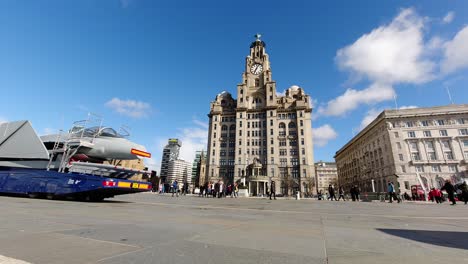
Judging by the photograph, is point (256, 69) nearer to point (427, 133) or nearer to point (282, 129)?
point (282, 129)

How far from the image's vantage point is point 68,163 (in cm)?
1141

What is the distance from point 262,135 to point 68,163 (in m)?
65.5

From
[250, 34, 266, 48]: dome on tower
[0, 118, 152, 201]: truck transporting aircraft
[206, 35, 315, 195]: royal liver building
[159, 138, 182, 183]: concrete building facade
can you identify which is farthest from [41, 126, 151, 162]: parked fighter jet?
[159, 138, 182, 183]: concrete building facade

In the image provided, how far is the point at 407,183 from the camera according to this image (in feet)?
165

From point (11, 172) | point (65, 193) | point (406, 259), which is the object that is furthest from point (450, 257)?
point (11, 172)

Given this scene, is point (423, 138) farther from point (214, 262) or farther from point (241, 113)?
point (214, 262)

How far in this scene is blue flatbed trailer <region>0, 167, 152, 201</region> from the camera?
32.9ft

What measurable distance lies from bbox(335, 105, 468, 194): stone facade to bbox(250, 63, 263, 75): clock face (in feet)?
146

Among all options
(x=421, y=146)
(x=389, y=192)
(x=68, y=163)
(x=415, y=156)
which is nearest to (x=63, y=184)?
(x=68, y=163)

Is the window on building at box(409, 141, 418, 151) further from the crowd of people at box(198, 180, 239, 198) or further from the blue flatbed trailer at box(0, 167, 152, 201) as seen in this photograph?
the blue flatbed trailer at box(0, 167, 152, 201)

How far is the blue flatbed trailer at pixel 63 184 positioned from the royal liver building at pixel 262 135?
53267mm

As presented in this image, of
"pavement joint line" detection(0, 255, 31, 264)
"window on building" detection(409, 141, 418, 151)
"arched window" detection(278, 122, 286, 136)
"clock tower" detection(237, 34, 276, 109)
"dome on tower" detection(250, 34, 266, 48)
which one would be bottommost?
"pavement joint line" detection(0, 255, 31, 264)

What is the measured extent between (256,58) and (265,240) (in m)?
89.3

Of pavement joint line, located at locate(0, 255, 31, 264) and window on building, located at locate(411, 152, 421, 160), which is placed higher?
window on building, located at locate(411, 152, 421, 160)
